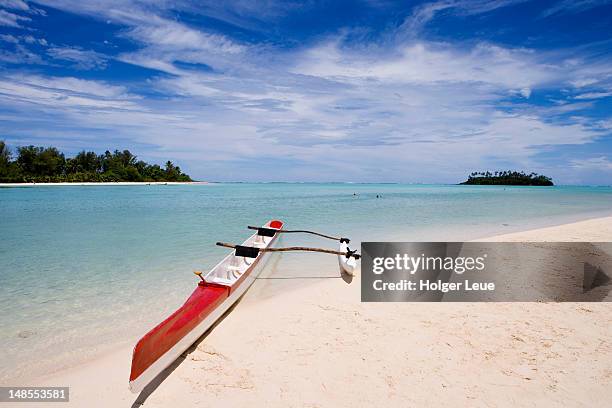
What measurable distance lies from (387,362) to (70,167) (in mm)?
83726

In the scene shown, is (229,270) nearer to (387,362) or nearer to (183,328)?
(183,328)

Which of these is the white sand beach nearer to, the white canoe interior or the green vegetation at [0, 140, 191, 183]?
the white canoe interior

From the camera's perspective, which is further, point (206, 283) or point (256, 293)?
point (256, 293)

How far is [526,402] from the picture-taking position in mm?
2795

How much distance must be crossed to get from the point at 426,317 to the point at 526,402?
1.67 m

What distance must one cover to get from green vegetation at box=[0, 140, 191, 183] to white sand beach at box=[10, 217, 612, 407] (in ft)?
245

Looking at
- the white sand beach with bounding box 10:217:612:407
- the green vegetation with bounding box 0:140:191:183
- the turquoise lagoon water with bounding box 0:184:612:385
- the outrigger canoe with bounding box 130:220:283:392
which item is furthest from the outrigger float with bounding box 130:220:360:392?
the green vegetation with bounding box 0:140:191:183

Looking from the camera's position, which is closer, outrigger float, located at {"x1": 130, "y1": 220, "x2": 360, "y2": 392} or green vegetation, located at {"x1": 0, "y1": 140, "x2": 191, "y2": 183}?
outrigger float, located at {"x1": 130, "y1": 220, "x2": 360, "y2": 392}

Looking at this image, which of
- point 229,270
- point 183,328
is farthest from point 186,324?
point 229,270

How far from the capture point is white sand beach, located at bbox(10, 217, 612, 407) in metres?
2.94

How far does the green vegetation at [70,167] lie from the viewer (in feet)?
193

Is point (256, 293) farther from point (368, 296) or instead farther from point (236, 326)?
point (368, 296)

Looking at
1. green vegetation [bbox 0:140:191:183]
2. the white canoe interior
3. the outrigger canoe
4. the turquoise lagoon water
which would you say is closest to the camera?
the outrigger canoe

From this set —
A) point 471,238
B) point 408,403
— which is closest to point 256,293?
point 408,403
